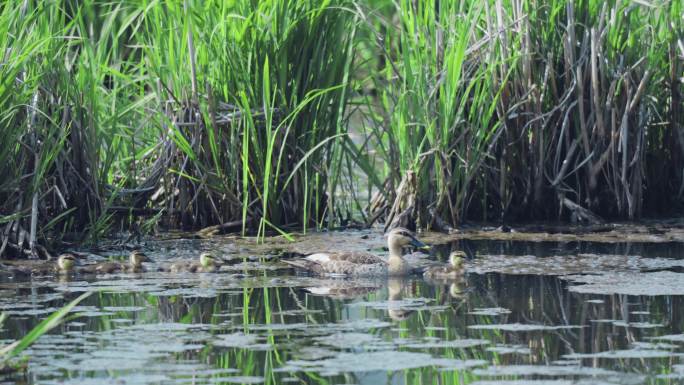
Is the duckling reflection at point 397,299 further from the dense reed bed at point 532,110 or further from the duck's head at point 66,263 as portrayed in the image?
the duck's head at point 66,263

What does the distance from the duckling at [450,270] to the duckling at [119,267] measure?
194cm

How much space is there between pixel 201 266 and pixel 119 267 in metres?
0.55

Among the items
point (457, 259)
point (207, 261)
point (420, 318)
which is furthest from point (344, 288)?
point (420, 318)

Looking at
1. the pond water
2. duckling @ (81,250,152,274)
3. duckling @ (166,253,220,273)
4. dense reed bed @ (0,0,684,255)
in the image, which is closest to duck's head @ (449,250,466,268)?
the pond water

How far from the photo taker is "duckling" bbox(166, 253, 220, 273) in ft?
28.9

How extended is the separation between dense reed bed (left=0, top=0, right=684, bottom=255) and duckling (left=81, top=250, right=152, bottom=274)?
691 millimetres

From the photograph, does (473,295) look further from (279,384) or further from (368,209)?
(368,209)

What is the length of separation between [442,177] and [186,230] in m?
2.12

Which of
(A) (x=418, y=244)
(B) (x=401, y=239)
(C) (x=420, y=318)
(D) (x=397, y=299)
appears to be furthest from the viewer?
(A) (x=418, y=244)

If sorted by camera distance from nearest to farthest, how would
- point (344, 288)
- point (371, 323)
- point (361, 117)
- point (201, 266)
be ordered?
point (371, 323) → point (344, 288) → point (201, 266) → point (361, 117)

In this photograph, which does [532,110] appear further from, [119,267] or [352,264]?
[119,267]

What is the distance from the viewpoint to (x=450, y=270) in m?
8.75

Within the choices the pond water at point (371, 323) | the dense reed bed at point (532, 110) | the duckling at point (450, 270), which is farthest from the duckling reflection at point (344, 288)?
the dense reed bed at point (532, 110)

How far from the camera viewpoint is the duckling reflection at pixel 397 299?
743cm
